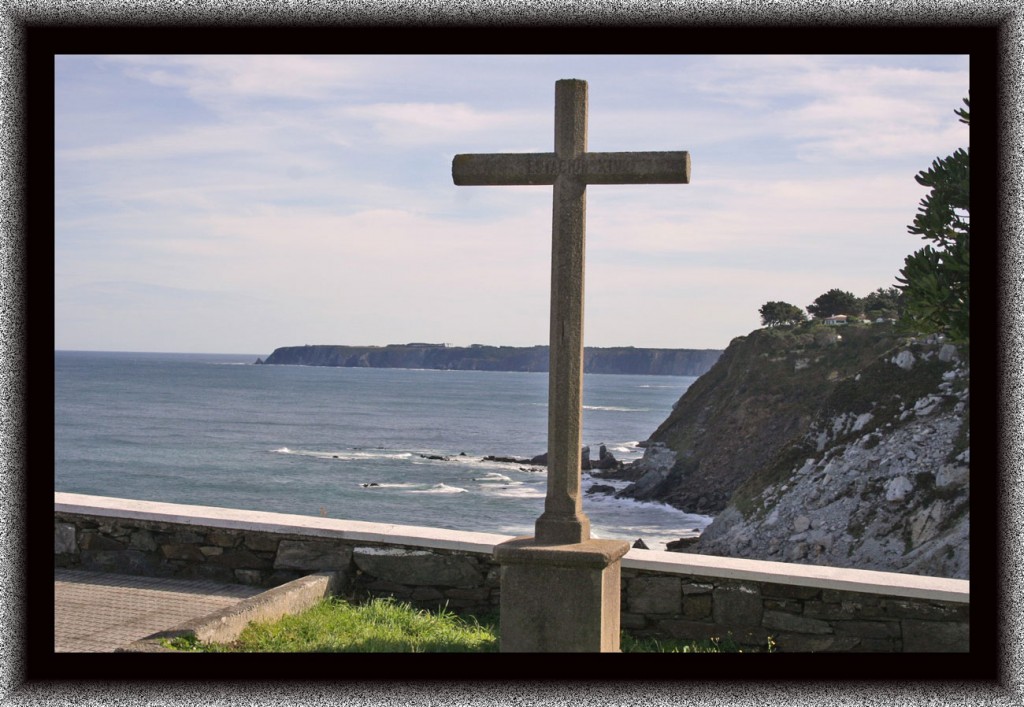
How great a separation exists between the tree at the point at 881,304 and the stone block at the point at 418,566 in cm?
4433

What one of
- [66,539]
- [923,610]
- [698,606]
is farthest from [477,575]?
[66,539]

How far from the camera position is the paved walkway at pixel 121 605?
5984mm

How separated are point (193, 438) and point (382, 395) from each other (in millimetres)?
43404

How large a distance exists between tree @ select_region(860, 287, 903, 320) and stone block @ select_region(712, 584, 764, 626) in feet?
145

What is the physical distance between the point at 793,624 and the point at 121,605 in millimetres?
4108

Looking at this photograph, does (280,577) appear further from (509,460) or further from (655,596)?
(509,460)

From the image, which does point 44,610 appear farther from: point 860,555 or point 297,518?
point 860,555

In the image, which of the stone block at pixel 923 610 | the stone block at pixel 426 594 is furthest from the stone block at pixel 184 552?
the stone block at pixel 923 610

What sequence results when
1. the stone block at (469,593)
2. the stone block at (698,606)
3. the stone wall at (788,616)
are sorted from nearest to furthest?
1. the stone wall at (788,616)
2. the stone block at (698,606)
3. the stone block at (469,593)

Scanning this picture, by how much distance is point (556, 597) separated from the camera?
5133mm

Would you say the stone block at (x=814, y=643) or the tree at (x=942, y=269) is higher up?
the tree at (x=942, y=269)

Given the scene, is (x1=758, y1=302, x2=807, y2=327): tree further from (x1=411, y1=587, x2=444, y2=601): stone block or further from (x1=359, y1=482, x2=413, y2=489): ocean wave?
(x1=411, y1=587, x2=444, y2=601): stone block

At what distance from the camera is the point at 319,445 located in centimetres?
7575

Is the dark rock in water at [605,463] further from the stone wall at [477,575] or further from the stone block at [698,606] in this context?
the stone block at [698,606]
